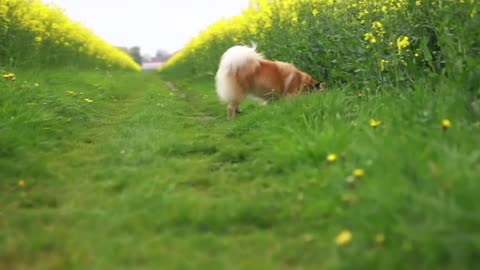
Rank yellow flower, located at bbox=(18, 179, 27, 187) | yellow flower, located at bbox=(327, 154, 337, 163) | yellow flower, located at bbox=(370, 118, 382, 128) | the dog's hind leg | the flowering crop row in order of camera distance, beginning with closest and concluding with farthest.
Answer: yellow flower, located at bbox=(327, 154, 337, 163), yellow flower, located at bbox=(18, 179, 27, 187), yellow flower, located at bbox=(370, 118, 382, 128), the dog's hind leg, the flowering crop row

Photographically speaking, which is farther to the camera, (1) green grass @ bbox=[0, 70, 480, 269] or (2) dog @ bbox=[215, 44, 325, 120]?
(2) dog @ bbox=[215, 44, 325, 120]

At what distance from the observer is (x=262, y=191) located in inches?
108

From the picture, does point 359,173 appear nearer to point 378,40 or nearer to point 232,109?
point 378,40

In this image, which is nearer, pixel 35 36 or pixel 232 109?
pixel 232 109

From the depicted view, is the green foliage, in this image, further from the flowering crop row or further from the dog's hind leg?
the flowering crop row

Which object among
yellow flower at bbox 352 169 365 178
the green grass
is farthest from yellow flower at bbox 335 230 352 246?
yellow flower at bbox 352 169 365 178

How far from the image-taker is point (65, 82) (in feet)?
26.0

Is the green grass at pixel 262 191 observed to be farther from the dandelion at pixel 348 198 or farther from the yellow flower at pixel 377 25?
the yellow flower at pixel 377 25

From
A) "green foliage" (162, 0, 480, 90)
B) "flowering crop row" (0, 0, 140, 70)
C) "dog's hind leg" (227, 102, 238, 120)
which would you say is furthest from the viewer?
"flowering crop row" (0, 0, 140, 70)

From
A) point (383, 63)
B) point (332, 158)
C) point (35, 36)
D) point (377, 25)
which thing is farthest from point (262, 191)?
point (35, 36)

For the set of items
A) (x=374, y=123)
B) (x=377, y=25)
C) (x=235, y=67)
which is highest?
(x=377, y=25)

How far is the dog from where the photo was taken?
5.70 meters

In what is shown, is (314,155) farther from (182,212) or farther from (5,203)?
(5,203)

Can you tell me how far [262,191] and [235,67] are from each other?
3159mm
